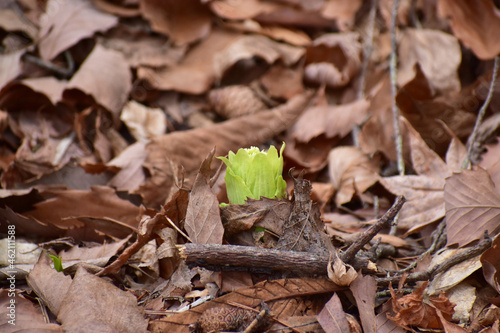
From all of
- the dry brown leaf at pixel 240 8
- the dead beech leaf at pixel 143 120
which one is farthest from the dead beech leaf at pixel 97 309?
the dry brown leaf at pixel 240 8

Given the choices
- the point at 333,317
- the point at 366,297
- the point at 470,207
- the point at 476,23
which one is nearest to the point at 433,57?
the point at 476,23

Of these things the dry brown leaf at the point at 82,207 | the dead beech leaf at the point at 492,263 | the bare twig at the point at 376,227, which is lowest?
the dry brown leaf at the point at 82,207

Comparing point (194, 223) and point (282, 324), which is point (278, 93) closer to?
point (194, 223)

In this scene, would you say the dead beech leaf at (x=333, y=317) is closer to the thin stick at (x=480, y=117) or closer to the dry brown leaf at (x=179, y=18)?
the thin stick at (x=480, y=117)

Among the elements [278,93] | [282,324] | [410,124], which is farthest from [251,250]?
[278,93]

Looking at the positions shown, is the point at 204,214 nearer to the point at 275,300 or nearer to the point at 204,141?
the point at 275,300

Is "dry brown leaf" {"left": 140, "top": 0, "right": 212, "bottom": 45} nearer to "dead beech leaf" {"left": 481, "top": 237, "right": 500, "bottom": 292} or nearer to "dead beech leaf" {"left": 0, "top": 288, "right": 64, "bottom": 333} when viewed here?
"dead beech leaf" {"left": 0, "top": 288, "right": 64, "bottom": 333}

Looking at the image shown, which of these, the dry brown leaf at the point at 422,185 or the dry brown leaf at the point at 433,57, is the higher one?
the dry brown leaf at the point at 433,57

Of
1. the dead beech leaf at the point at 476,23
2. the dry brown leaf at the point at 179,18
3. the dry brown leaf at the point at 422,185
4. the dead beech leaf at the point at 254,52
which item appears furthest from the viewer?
the dry brown leaf at the point at 179,18
